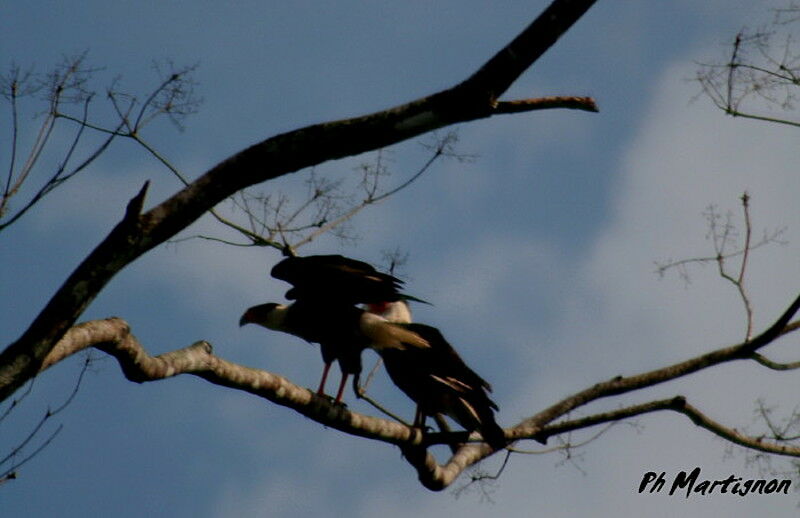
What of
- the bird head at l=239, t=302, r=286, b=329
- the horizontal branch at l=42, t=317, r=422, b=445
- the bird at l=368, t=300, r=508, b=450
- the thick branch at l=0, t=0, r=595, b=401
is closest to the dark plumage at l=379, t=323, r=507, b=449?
the bird at l=368, t=300, r=508, b=450

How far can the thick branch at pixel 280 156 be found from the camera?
133 inches

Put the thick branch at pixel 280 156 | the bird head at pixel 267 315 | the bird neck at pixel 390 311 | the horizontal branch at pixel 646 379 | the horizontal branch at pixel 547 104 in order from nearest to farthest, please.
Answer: the thick branch at pixel 280 156, the horizontal branch at pixel 547 104, the horizontal branch at pixel 646 379, the bird head at pixel 267 315, the bird neck at pixel 390 311

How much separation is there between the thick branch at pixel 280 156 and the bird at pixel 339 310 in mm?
2495

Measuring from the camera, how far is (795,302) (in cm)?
523

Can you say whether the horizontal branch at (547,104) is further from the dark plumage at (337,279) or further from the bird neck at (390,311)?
the bird neck at (390,311)

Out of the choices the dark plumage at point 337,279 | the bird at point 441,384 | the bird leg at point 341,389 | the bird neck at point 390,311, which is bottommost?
the bird leg at point 341,389

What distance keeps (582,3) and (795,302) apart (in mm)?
2574

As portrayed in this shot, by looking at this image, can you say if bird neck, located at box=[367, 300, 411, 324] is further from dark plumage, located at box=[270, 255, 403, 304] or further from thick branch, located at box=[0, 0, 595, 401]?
thick branch, located at box=[0, 0, 595, 401]

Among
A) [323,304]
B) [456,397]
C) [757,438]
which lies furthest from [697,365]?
[323,304]

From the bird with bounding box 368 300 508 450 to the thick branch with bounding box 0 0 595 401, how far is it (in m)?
2.84

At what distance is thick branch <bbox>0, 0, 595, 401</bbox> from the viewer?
338 cm

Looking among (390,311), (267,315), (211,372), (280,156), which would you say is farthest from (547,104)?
(267,315)

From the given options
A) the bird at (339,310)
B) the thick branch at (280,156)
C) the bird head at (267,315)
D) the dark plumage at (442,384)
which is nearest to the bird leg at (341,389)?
the bird at (339,310)

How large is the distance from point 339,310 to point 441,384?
0.85m
